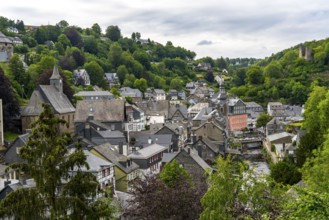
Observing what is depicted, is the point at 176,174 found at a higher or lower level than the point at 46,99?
lower

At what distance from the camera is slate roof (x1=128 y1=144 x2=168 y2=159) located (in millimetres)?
49506

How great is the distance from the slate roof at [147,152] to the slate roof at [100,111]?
12937 mm

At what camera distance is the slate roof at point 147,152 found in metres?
49.5

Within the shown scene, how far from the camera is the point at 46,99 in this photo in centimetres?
6162

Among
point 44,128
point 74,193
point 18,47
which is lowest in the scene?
point 74,193

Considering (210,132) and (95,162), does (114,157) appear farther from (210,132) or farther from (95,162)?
(210,132)

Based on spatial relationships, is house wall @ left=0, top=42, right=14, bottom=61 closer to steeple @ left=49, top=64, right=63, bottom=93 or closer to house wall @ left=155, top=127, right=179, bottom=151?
steeple @ left=49, top=64, right=63, bottom=93

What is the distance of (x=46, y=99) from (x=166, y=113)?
36364mm

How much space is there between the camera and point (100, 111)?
221 ft

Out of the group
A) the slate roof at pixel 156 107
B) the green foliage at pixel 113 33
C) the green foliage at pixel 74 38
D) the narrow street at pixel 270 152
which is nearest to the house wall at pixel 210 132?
the narrow street at pixel 270 152

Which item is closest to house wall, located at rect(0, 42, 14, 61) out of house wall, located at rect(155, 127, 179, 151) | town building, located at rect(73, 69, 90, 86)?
town building, located at rect(73, 69, 90, 86)

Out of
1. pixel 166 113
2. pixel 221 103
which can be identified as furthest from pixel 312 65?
pixel 166 113

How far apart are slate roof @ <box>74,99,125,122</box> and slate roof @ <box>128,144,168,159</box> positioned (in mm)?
12937

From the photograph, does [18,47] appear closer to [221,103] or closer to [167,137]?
[221,103]
